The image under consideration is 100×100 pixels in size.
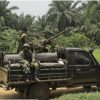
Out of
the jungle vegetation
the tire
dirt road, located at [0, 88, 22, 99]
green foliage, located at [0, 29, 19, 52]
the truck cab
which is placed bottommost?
dirt road, located at [0, 88, 22, 99]

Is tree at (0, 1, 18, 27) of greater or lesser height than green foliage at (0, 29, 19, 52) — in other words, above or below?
above

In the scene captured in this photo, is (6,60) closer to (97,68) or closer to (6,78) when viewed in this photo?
(6,78)

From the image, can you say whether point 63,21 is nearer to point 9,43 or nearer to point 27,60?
point 9,43

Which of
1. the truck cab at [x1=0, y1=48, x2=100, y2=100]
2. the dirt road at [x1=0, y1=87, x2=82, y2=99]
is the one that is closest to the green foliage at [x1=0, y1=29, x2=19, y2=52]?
the dirt road at [x1=0, y1=87, x2=82, y2=99]

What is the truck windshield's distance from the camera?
12.7 meters

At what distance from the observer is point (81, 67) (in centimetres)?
1280

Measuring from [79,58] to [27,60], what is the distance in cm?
186

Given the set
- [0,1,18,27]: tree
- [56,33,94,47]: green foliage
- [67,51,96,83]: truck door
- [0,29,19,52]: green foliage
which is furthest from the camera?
[0,1,18,27]: tree

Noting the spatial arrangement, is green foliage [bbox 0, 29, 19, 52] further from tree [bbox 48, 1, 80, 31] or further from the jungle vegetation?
tree [bbox 48, 1, 80, 31]

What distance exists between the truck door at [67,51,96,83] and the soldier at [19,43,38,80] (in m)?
1.31

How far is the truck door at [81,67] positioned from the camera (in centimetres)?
1266

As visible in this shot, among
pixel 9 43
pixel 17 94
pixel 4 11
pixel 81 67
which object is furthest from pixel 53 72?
pixel 4 11

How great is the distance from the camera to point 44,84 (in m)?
12.1

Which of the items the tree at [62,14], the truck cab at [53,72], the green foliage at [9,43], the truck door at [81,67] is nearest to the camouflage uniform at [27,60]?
the truck cab at [53,72]
